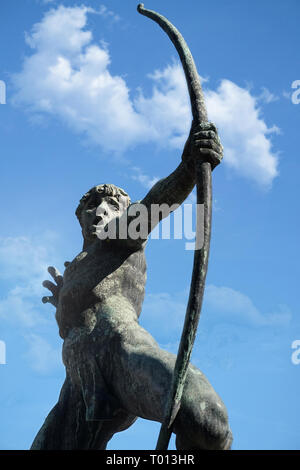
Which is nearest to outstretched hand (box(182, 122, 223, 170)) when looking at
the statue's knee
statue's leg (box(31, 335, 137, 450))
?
the statue's knee

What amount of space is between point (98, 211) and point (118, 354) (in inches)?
74.1

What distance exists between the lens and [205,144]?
5.59 metres

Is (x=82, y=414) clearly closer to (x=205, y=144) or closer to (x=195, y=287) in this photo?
(x=195, y=287)

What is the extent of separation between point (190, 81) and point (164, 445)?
10.2 feet

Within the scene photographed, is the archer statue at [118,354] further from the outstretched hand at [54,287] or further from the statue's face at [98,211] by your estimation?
the outstretched hand at [54,287]

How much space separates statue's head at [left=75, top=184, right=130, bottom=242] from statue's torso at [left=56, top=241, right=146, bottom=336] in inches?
18.1

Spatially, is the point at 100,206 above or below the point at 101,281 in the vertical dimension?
above

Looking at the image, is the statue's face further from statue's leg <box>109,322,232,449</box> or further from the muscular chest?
statue's leg <box>109,322,232,449</box>

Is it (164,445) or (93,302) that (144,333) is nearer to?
(93,302)

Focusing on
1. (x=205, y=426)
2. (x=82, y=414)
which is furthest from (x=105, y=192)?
(x=205, y=426)

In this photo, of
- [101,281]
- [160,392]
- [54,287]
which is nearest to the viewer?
[160,392]

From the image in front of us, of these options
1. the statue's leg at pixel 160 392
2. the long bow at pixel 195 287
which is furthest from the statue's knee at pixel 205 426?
the long bow at pixel 195 287

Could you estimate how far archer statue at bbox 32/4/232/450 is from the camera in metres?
5.05

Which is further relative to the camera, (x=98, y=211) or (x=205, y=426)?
(x=98, y=211)
